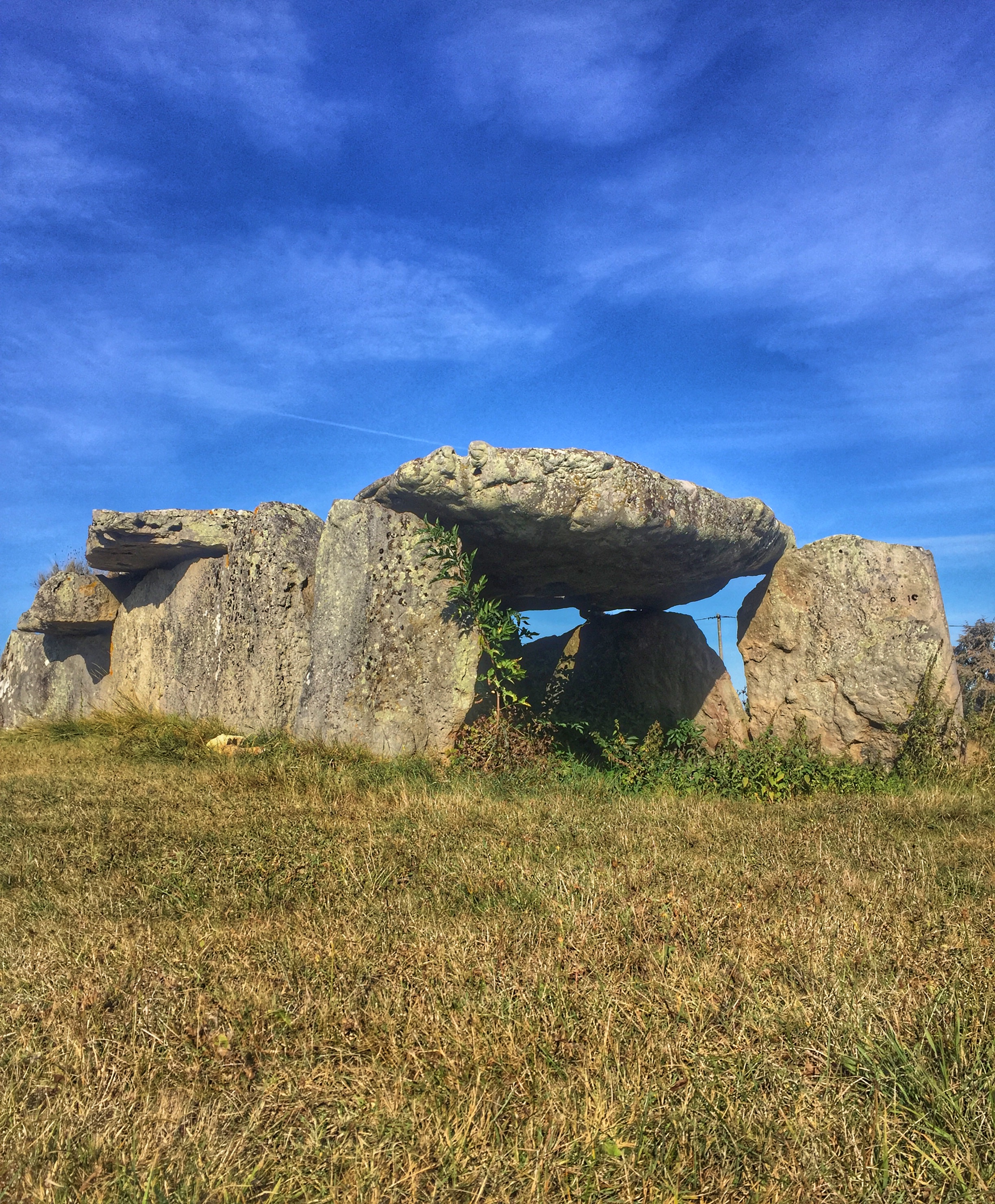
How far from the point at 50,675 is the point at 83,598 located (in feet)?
6.96

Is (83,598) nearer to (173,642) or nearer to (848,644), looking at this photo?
(173,642)

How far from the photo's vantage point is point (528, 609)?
40.0 feet

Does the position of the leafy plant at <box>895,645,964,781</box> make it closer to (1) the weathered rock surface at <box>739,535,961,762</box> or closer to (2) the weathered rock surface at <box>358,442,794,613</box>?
(1) the weathered rock surface at <box>739,535,961,762</box>

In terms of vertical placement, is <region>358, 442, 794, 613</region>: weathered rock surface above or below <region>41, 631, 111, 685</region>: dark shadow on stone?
above

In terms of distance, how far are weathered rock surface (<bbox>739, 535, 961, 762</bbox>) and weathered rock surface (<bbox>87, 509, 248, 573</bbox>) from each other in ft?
21.3

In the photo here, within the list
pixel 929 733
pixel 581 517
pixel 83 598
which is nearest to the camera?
pixel 581 517

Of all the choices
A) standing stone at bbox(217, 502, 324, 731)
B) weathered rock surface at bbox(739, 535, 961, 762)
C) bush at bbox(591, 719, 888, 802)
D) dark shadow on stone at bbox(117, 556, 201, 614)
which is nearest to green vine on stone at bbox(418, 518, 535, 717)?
bush at bbox(591, 719, 888, 802)

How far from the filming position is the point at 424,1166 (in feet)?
7.54

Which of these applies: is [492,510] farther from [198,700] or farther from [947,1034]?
[947,1034]

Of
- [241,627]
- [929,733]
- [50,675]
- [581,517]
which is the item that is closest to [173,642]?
[241,627]

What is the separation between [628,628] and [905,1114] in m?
9.22

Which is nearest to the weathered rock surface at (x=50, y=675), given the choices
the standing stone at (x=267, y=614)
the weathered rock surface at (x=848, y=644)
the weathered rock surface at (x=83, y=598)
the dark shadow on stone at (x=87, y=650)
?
the dark shadow on stone at (x=87, y=650)

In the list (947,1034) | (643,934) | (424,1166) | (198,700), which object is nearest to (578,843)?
(643,934)

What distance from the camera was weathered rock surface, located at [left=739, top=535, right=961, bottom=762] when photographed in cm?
930
